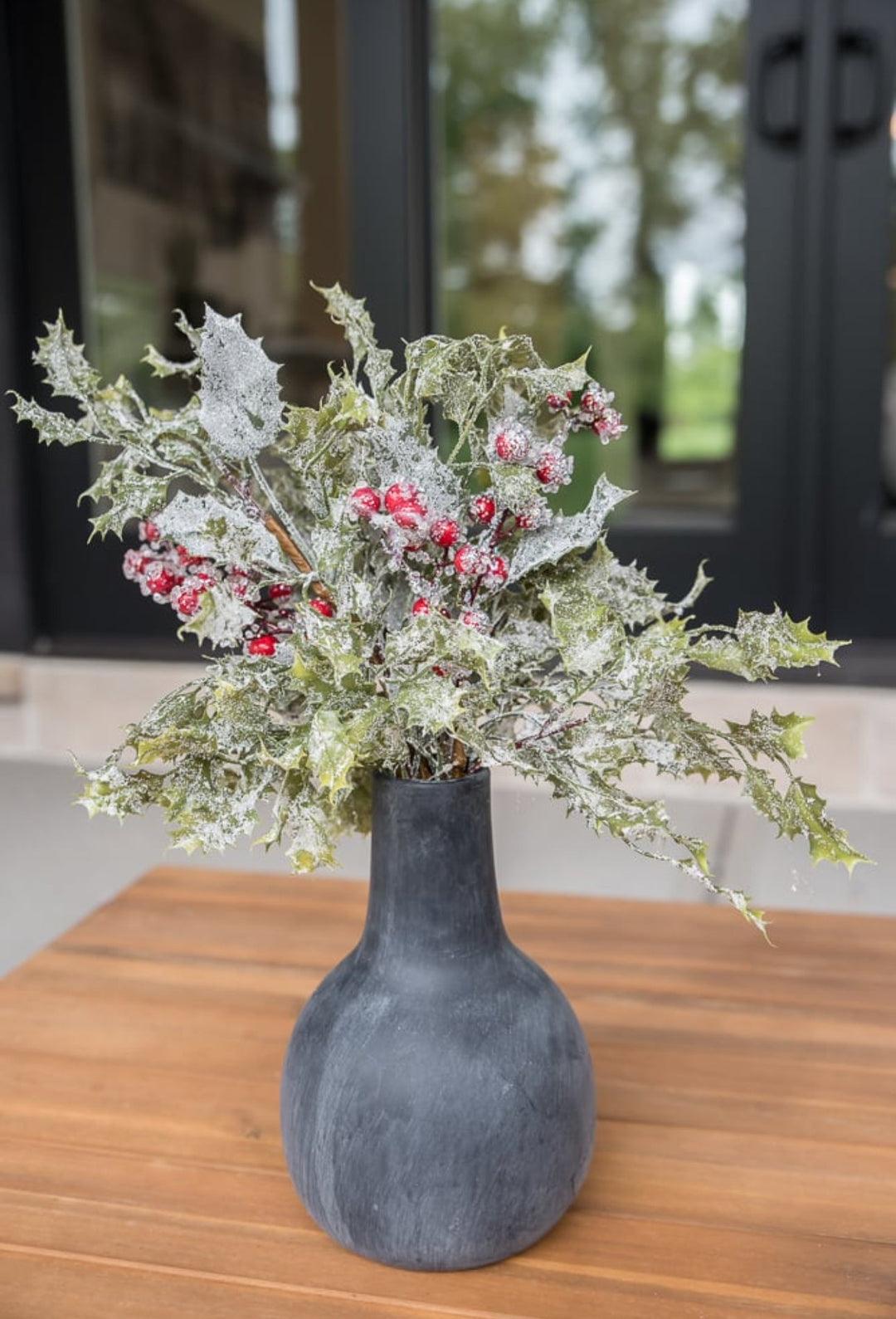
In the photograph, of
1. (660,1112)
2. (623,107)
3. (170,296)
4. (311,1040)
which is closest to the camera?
(311,1040)

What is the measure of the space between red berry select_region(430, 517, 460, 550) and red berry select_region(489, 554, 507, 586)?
19mm

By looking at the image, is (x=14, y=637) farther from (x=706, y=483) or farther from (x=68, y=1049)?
(x=706, y=483)

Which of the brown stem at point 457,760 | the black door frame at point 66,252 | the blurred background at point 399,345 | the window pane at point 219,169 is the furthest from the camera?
the window pane at point 219,169

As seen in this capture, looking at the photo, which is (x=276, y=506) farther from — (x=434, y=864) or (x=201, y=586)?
(x=434, y=864)

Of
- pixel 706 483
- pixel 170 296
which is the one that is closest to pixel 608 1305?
pixel 170 296

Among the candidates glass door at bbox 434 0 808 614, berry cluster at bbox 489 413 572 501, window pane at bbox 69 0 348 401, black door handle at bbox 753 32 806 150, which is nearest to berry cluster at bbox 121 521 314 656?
berry cluster at bbox 489 413 572 501

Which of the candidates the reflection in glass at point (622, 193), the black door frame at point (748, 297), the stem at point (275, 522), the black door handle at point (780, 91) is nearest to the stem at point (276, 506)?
the stem at point (275, 522)

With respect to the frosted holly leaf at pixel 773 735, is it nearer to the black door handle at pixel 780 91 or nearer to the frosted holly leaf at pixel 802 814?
the frosted holly leaf at pixel 802 814

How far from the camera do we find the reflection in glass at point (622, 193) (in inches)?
173

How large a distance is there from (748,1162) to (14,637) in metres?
1.93

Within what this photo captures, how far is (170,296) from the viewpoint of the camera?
9.70ft

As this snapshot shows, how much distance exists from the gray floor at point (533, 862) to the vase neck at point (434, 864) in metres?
0.85

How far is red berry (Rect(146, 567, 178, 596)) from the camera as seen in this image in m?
0.58

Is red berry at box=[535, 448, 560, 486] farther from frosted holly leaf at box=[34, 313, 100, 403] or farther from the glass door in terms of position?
the glass door
